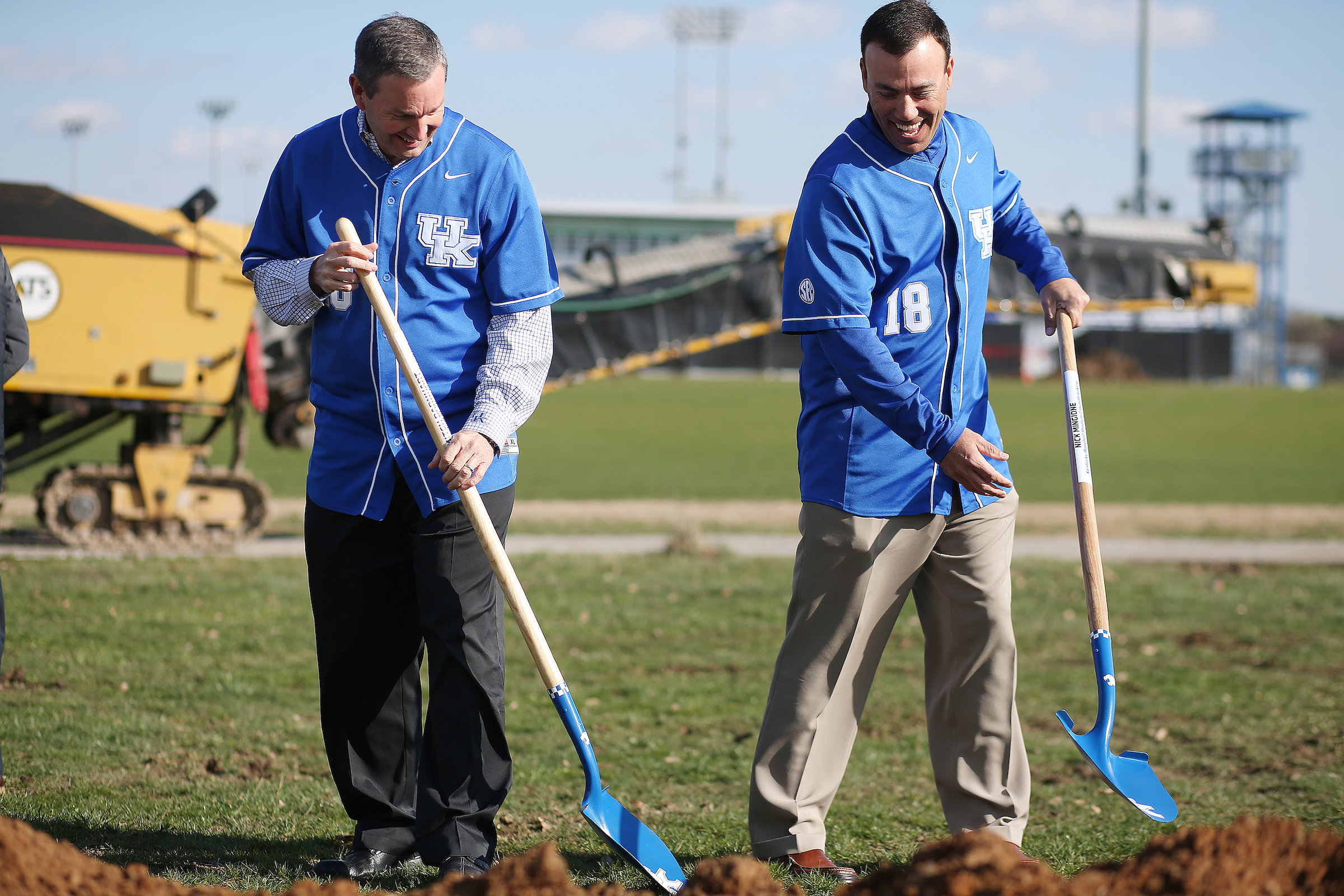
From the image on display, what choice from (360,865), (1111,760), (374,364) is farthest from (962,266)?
(360,865)

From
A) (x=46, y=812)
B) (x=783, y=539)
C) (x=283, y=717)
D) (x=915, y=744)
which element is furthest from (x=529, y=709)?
(x=783, y=539)

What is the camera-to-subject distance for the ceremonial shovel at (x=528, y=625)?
304 cm

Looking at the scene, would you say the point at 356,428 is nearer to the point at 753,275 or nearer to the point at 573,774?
the point at 573,774

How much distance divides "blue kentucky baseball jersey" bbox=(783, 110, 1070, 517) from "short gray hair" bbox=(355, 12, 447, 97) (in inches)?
41.0

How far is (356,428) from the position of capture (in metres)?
3.34

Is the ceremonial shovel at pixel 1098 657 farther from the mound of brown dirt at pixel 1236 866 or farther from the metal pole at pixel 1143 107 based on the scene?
the metal pole at pixel 1143 107

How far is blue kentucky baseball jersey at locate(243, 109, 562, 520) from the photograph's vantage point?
326 centimetres

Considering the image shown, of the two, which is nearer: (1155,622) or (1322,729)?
(1322,729)

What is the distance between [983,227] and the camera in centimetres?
350

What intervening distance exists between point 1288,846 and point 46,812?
3598 mm

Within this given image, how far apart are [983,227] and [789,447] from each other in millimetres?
19555

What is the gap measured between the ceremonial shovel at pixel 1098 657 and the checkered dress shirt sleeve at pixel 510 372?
143 centimetres

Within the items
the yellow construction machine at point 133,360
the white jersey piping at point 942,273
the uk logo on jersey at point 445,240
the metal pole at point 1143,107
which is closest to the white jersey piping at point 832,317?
the white jersey piping at point 942,273

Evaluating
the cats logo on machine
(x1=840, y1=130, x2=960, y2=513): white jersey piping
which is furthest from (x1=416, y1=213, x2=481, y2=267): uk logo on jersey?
the cats logo on machine
